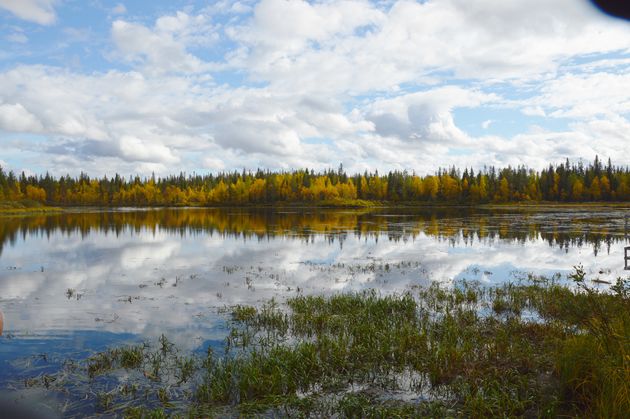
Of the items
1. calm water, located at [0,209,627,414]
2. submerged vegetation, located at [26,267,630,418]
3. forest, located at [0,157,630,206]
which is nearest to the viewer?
submerged vegetation, located at [26,267,630,418]

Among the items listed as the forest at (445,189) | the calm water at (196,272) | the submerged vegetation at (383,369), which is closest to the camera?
the submerged vegetation at (383,369)

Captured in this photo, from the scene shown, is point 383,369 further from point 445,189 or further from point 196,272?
point 445,189

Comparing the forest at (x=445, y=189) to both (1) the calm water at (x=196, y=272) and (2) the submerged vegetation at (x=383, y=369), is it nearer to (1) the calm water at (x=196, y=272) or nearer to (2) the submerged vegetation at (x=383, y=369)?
(1) the calm water at (x=196, y=272)

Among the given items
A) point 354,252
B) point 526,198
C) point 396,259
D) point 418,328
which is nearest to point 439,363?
point 418,328

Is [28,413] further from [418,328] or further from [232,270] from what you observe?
[232,270]

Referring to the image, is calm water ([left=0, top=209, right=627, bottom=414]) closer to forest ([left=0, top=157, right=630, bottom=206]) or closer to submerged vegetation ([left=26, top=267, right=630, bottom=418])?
submerged vegetation ([left=26, top=267, right=630, bottom=418])

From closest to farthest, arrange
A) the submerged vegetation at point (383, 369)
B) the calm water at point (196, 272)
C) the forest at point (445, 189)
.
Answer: the submerged vegetation at point (383, 369), the calm water at point (196, 272), the forest at point (445, 189)

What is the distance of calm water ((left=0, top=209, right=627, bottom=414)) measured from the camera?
1370cm

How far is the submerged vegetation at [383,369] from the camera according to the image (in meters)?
8.12

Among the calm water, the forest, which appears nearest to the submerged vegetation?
the calm water

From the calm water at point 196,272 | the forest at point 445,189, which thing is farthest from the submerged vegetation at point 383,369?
the forest at point 445,189

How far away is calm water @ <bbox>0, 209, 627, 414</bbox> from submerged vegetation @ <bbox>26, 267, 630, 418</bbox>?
5.72 feet

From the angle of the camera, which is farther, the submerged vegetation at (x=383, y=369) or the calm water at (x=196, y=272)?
the calm water at (x=196, y=272)

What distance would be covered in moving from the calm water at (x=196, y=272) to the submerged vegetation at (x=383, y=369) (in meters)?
1.74
